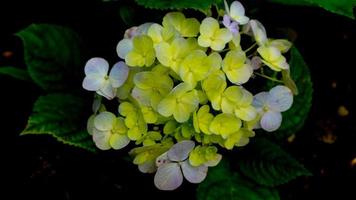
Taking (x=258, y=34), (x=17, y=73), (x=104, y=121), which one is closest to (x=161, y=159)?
(x=104, y=121)

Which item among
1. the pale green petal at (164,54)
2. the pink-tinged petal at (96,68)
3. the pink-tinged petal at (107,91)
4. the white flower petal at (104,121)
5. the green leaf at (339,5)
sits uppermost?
the green leaf at (339,5)

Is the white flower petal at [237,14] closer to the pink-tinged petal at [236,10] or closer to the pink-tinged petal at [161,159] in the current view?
the pink-tinged petal at [236,10]

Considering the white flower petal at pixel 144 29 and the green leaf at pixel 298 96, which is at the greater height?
the white flower petal at pixel 144 29

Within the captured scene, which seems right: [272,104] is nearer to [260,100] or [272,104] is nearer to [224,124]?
[260,100]

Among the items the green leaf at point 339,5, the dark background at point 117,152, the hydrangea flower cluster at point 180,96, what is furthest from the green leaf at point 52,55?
the green leaf at point 339,5

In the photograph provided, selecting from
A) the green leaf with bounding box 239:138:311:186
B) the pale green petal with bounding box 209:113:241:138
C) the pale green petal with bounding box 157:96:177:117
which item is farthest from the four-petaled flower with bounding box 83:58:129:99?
the green leaf with bounding box 239:138:311:186
